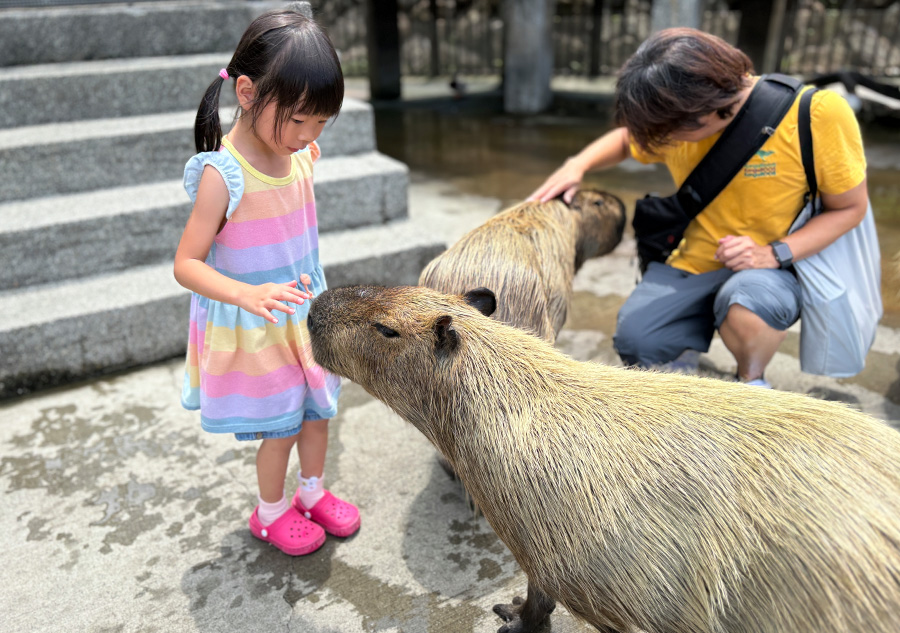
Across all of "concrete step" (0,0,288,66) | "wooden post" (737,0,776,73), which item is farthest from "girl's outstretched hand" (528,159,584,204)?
"wooden post" (737,0,776,73)

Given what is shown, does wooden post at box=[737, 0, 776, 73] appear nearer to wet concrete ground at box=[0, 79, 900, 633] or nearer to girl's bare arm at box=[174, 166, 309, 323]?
wet concrete ground at box=[0, 79, 900, 633]

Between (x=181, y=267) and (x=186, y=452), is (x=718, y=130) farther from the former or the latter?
(x=186, y=452)

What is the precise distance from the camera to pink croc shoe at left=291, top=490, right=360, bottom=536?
2266 mm

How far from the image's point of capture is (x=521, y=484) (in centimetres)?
153

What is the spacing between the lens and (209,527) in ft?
7.57

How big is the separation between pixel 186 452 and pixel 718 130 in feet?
7.62

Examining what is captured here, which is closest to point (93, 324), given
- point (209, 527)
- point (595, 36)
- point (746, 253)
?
point (209, 527)

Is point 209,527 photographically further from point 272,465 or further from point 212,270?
point 212,270

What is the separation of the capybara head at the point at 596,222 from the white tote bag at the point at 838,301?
745mm

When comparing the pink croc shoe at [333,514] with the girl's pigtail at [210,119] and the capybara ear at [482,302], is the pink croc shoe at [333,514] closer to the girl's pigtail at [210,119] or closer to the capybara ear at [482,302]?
the capybara ear at [482,302]

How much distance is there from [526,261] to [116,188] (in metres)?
2.41

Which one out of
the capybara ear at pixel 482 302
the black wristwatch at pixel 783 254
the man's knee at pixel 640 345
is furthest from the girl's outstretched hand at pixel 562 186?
the capybara ear at pixel 482 302

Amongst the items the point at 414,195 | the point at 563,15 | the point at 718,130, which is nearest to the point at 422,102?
the point at 563,15

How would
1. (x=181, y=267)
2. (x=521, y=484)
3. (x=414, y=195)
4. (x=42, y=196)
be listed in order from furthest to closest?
(x=414, y=195), (x=42, y=196), (x=181, y=267), (x=521, y=484)
